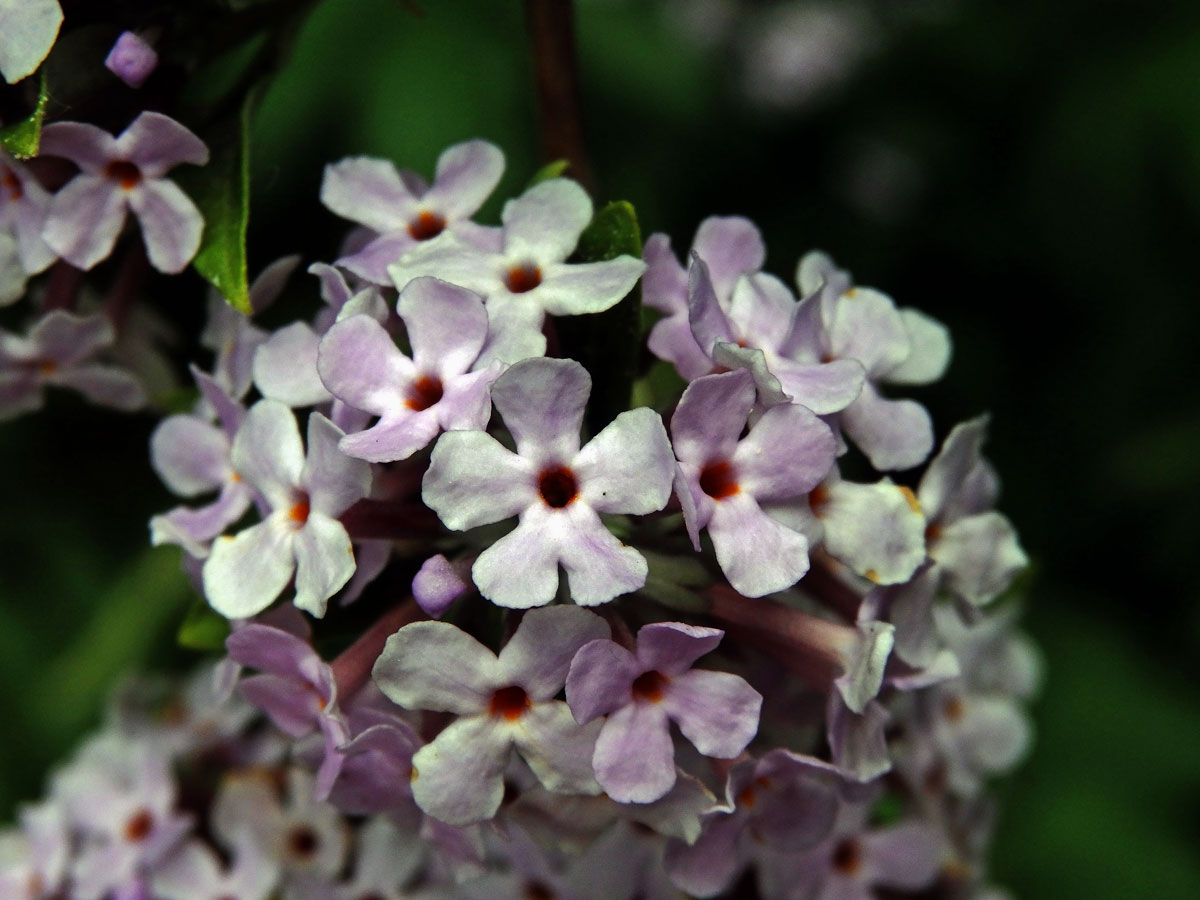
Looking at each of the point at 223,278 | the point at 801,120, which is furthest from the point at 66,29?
the point at 801,120

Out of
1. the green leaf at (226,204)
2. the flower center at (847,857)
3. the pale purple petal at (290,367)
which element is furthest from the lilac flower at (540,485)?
the flower center at (847,857)

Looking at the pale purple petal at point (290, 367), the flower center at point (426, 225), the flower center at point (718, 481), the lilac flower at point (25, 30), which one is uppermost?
the lilac flower at point (25, 30)

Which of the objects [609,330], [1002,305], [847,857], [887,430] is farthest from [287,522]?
[1002,305]

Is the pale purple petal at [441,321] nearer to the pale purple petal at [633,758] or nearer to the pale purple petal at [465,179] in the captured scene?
the pale purple petal at [465,179]

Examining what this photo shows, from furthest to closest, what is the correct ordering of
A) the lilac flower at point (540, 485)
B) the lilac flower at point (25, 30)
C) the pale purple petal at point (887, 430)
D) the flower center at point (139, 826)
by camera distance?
the flower center at point (139, 826) → the pale purple petal at point (887, 430) → the lilac flower at point (25, 30) → the lilac flower at point (540, 485)

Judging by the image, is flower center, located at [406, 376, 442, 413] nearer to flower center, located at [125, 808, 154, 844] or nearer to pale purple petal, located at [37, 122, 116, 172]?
pale purple petal, located at [37, 122, 116, 172]

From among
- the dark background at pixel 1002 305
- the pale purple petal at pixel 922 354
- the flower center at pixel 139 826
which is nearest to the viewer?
the pale purple petal at pixel 922 354
